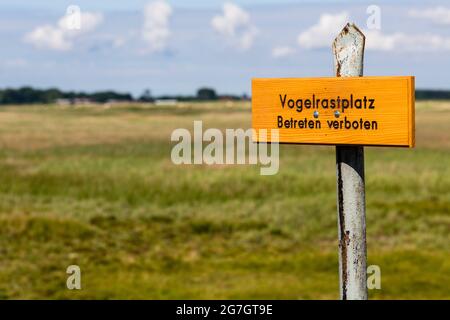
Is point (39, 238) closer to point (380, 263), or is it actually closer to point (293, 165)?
point (380, 263)

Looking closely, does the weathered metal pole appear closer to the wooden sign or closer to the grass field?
the wooden sign

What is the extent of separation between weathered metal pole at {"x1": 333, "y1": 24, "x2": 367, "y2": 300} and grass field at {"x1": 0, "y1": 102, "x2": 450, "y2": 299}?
27.6ft

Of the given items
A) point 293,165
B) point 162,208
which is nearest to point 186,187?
point 162,208

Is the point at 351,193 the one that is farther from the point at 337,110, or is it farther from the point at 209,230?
the point at 209,230

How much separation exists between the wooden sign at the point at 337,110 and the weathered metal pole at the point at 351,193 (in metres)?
0.36

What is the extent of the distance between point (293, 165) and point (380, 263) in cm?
2248

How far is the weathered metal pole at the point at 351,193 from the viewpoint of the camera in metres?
8.04

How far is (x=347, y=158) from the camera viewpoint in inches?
320

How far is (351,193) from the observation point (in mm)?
8148

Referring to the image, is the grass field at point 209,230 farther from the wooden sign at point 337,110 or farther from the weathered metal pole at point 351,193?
the wooden sign at point 337,110

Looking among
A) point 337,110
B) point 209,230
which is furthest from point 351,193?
point 209,230

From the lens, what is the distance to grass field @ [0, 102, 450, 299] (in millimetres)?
18031

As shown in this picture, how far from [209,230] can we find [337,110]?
1688cm
